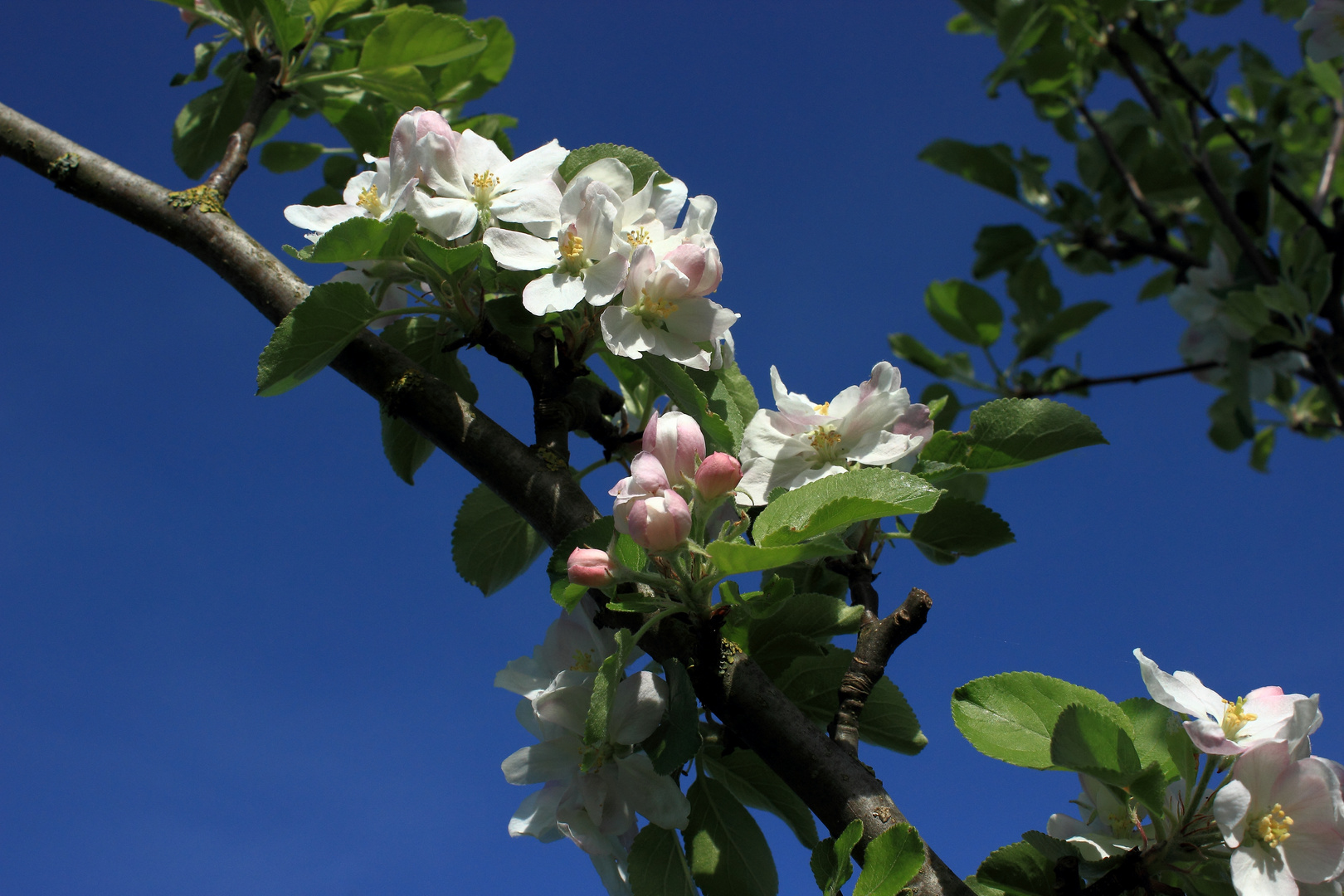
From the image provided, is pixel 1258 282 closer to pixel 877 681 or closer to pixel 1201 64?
pixel 1201 64

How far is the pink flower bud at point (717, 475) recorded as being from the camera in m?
0.92

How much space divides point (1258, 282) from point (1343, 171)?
3.27 ft

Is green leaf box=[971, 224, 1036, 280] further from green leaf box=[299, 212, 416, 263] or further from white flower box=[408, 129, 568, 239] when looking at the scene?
green leaf box=[299, 212, 416, 263]

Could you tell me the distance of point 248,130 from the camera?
1.66 metres

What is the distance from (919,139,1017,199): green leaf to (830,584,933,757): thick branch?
252cm

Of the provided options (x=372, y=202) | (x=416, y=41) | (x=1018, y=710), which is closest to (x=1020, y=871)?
(x=1018, y=710)

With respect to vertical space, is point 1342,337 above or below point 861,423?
above

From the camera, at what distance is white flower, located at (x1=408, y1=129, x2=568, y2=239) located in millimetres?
1123

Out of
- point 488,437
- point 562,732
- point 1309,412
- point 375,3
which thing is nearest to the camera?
point 562,732

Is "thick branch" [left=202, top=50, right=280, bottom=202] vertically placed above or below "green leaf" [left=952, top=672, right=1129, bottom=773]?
above

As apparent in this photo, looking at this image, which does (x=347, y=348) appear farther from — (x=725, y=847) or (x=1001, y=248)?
(x=1001, y=248)

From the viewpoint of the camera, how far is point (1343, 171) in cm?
314

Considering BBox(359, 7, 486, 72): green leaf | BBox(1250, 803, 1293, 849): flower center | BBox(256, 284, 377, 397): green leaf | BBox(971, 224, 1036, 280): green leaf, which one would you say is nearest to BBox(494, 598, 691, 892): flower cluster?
BBox(256, 284, 377, 397): green leaf

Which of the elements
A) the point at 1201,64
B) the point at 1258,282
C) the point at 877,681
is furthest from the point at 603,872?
the point at 1201,64
